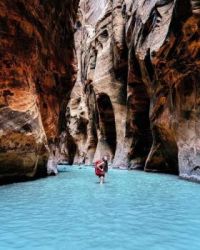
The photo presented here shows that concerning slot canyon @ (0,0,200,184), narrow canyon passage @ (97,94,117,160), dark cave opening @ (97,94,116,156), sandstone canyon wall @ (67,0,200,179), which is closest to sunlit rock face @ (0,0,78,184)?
slot canyon @ (0,0,200,184)

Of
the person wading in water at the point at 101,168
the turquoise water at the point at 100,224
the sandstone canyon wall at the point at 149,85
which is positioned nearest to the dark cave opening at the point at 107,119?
the sandstone canyon wall at the point at 149,85

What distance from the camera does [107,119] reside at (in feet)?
102

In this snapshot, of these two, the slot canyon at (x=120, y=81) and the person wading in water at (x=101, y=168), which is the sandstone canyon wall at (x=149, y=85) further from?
the person wading in water at (x=101, y=168)

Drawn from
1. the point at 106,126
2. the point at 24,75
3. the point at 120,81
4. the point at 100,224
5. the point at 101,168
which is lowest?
the point at 100,224

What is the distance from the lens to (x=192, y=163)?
41.8ft

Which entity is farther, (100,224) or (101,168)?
(101,168)

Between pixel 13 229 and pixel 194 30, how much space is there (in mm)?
9957

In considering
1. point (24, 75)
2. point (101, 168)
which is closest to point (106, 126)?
point (101, 168)

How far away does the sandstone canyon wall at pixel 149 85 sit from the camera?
1271 cm

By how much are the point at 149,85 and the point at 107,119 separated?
486 inches

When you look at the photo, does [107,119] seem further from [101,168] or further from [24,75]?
[24,75]

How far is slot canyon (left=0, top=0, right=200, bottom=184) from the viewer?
1145cm

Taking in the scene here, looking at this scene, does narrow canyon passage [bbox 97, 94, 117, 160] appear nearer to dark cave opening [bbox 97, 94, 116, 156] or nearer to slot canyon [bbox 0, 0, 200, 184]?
dark cave opening [bbox 97, 94, 116, 156]

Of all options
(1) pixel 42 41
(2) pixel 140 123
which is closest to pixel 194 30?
(1) pixel 42 41
